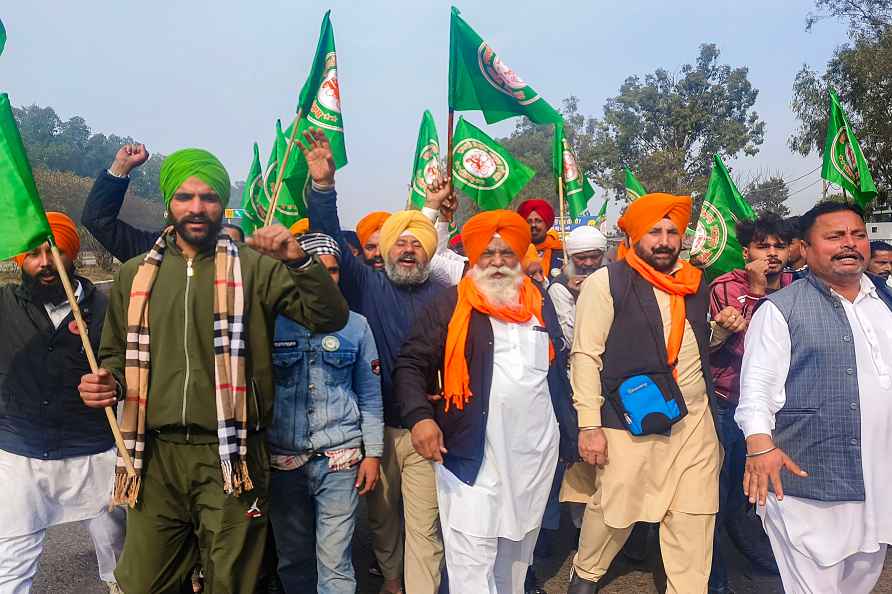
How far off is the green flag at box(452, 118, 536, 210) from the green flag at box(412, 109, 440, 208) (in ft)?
2.28

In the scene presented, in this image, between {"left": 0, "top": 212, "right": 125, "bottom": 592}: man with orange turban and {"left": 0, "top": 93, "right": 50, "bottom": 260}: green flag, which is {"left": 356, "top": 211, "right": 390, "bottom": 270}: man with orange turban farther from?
{"left": 0, "top": 93, "right": 50, "bottom": 260}: green flag

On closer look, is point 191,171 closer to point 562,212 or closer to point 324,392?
point 324,392

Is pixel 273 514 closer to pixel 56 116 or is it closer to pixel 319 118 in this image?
pixel 319 118

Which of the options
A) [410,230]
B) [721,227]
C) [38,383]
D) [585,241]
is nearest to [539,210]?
[585,241]

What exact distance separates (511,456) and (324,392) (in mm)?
913

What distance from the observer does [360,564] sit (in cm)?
402

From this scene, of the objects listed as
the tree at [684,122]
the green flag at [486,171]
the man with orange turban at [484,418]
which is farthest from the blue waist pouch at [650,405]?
the tree at [684,122]

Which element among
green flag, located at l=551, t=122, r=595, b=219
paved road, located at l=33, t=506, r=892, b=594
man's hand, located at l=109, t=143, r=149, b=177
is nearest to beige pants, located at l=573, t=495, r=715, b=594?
paved road, located at l=33, t=506, r=892, b=594

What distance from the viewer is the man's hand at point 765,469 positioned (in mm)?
2467

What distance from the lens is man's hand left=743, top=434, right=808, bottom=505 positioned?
2467 millimetres

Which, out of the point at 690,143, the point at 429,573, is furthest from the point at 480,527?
the point at 690,143

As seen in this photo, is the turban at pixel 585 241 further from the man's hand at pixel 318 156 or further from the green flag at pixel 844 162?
the man's hand at pixel 318 156

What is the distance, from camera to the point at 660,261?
325 centimetres

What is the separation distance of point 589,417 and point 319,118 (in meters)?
2.51
